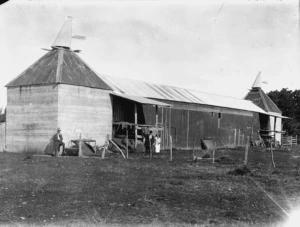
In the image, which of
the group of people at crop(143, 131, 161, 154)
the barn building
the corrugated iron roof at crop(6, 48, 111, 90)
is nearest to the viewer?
the barn building

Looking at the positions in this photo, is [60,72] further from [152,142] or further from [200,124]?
Answer: [200,124]

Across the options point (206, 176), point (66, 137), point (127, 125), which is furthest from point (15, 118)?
point (206, 176)

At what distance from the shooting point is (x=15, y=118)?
28922 mm

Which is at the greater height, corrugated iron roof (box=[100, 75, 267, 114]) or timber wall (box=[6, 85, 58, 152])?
corrugated iron roof (box=[100, 75, 267, 114])

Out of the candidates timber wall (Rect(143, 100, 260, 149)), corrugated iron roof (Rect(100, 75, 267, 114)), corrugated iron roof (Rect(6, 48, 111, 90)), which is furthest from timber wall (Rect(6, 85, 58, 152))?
timber wall (Rect(143, 100, 260, 149))

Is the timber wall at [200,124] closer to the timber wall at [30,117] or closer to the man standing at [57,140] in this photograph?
the timber wall at [30,117]

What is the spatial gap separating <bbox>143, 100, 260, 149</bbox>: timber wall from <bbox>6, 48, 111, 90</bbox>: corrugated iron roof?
18.1 ft

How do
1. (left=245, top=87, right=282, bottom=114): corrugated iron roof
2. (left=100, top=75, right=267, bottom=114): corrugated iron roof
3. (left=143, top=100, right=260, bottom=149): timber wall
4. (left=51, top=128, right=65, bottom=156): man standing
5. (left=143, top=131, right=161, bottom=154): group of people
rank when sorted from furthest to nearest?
(left=245, top=87, right=282, bottom=114): corrugated iron roof, (left=143, top=100, right=260, bottom=149): timber wall, (left=100, top=75, right=267, bottom=114): corrugated iron roof, (left=143, top=131, right=161, bottom=154): group of people, (left=51, top=128, right=65, bottom=156): man standing

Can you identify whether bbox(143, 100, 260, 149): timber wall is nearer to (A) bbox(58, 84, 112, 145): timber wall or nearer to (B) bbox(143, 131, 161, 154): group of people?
(B) bbox(143, 131, 161, 154): group of people

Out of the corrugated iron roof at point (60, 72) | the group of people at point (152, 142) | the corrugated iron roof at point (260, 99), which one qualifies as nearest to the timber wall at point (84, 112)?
the corrugated iron roof at point (60, 72)

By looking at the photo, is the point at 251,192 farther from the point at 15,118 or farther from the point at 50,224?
the point at 15,118

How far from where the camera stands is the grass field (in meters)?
8.13

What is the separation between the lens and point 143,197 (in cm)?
1037

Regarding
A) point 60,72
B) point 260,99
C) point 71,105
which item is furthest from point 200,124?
point 260,99
